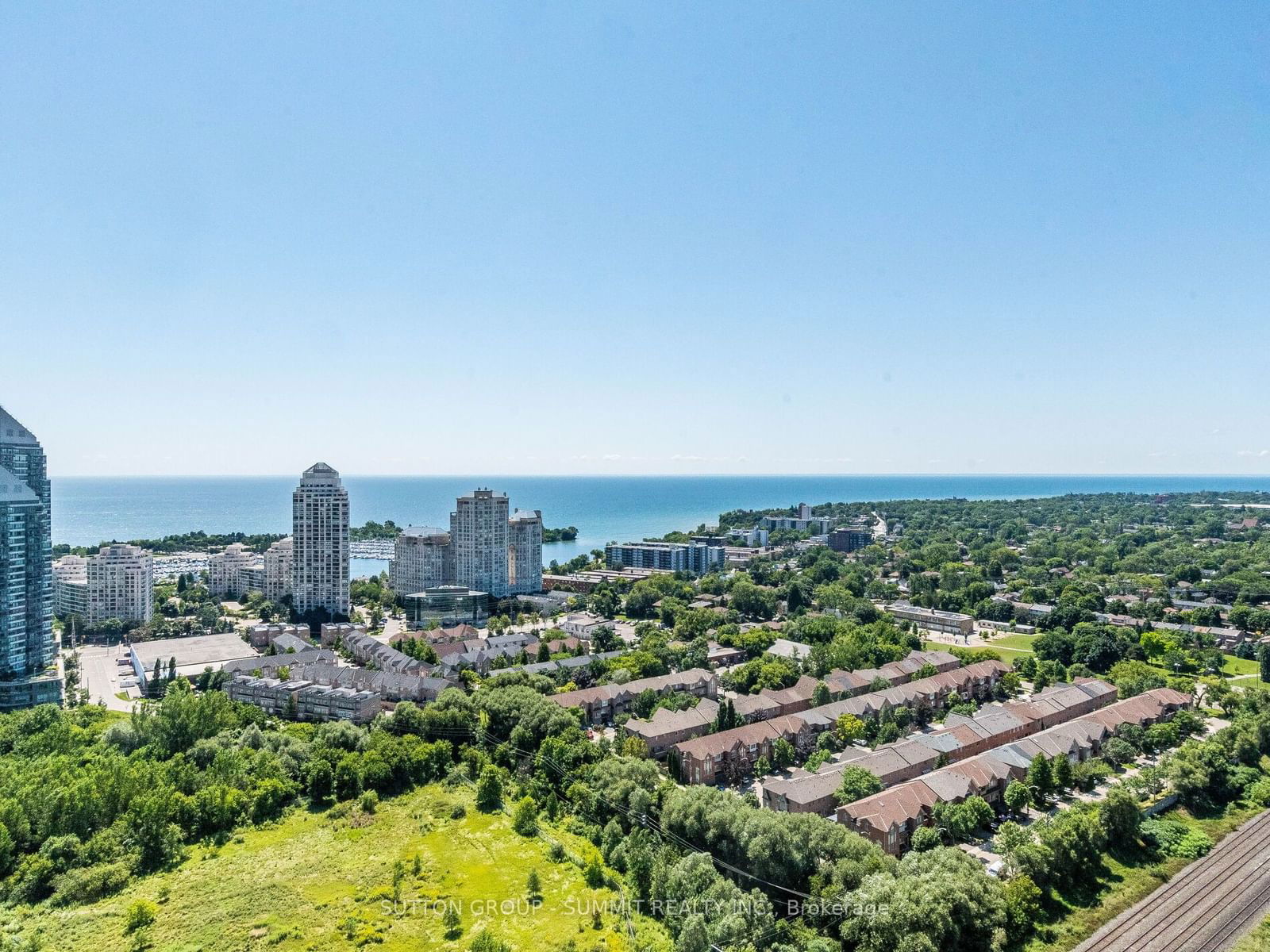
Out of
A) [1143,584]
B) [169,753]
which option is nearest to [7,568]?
[169,753]

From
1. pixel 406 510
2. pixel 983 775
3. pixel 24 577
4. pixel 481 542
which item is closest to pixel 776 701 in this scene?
pixel 983 775

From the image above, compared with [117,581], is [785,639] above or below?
below

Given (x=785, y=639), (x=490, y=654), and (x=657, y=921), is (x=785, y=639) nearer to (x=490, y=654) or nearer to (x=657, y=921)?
(x=490, y=654)

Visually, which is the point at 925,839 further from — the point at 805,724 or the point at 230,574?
the point at 230,574

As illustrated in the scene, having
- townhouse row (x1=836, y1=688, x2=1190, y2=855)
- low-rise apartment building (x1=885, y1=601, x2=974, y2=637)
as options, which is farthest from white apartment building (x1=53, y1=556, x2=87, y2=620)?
low-rise apartment building (x1=885, y1=601, x2=974, y2=637)

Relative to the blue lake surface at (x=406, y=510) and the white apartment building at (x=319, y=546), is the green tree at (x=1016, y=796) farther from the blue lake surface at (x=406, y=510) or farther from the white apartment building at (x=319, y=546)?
the blue lake surface at (x=406, y=510)

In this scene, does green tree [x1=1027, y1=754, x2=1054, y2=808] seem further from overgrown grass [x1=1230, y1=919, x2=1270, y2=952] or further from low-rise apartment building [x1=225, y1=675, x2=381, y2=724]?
low-rise apartment building [x1=225, y1=675, x2=381, y2=724]
